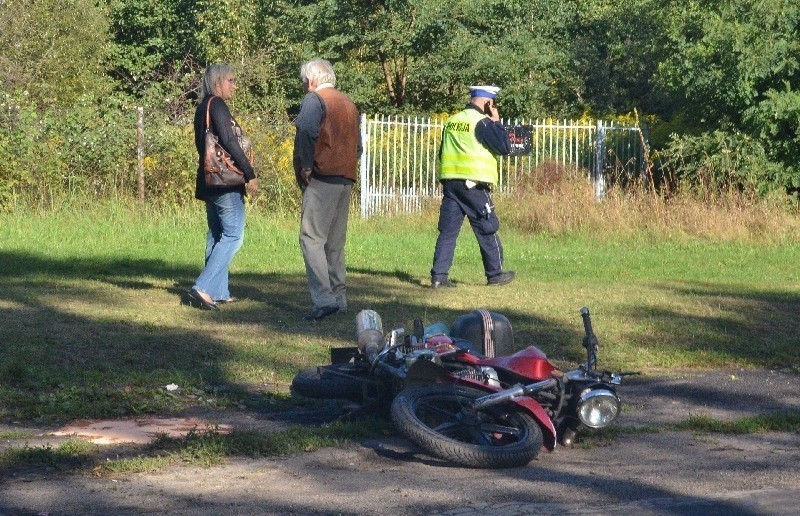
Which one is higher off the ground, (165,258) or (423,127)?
(423,127)

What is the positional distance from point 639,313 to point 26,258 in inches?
271

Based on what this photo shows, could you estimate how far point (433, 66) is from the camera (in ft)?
87.9

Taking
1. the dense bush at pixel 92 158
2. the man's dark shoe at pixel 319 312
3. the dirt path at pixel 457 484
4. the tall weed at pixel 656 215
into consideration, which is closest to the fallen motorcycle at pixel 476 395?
the dirt path at pixel 457 484

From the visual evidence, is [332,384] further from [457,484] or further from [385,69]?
[385,69]

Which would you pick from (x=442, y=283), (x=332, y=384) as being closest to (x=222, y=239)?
(x=442, y=283)

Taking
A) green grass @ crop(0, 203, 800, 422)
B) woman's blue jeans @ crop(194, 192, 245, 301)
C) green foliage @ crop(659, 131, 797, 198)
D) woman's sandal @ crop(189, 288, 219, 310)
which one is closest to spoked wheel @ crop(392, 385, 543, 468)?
green grass @ crop(0, 203, 800, 422)

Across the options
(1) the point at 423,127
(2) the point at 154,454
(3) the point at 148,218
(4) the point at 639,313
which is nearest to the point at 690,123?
(1) the point at 423,127

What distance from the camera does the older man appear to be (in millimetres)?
9297

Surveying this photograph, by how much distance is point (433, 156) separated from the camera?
20.4 m

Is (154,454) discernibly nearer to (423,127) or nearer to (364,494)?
(364,494)

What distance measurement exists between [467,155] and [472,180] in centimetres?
24

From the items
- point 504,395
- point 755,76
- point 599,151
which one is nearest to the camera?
point 504,395

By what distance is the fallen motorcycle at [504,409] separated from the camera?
17.1ft

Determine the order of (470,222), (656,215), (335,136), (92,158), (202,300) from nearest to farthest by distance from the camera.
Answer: (335,136), (202,300), (470,222), (656,215), (92,158)
